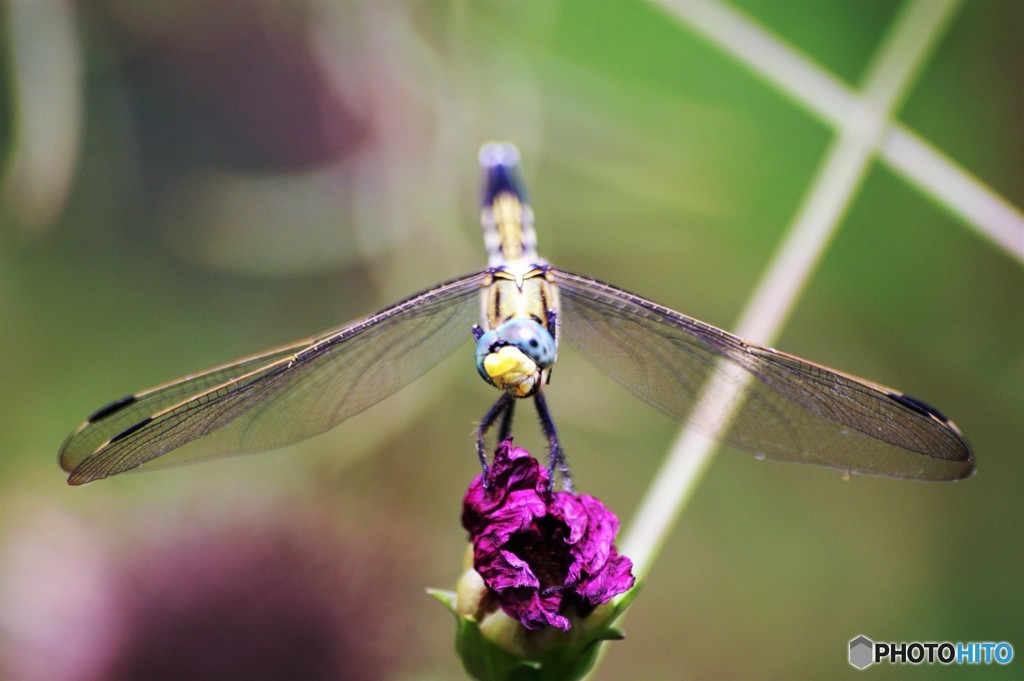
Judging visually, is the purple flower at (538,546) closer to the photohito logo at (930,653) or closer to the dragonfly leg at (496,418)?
the dragonfly leg at (496,418)

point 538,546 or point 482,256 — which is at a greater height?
point 482,256

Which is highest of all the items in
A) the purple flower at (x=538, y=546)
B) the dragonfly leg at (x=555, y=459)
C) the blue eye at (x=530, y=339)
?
the blue eye at (x=530, y=339)

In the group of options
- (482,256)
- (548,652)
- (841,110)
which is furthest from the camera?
(482,256)

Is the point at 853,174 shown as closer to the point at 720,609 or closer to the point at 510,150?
the point at 510,150

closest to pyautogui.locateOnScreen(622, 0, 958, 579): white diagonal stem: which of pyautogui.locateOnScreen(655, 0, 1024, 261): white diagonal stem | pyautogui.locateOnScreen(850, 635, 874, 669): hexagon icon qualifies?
pyautogui.locateOnScreen(655, 0, 1024, 261): white diagonal stem

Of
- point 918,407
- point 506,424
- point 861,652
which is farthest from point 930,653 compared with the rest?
point 506,424

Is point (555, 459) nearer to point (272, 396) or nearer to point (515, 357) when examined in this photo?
point (515, 357)

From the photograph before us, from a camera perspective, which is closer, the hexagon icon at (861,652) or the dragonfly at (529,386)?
the dragonfly at (529,386)

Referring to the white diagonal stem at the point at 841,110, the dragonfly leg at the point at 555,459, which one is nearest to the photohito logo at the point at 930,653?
the white diagonal stem at the point at 841,110
